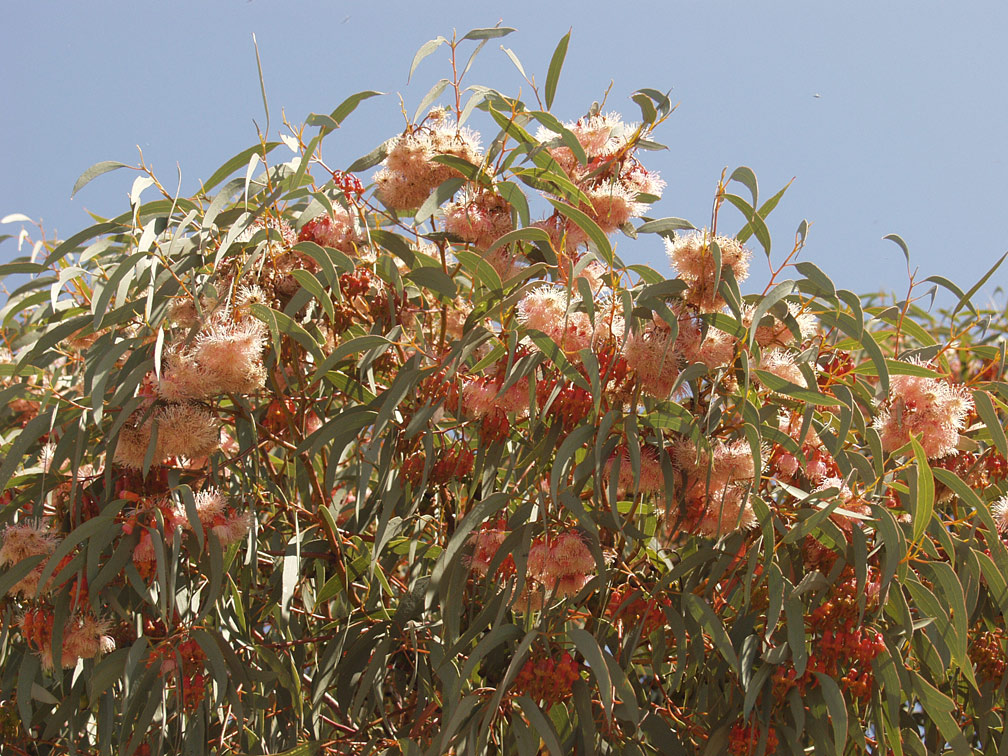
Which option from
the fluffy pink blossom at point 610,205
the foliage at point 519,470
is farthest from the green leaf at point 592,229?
the fluffy pink blossom at point 610,205

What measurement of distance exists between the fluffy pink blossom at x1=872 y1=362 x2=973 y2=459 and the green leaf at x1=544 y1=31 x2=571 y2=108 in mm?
718

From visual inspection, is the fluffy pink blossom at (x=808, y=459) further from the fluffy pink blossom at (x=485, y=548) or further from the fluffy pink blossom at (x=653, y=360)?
the fluffy pink blossom at (x=485, y=548)

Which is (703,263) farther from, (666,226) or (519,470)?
(519,470)

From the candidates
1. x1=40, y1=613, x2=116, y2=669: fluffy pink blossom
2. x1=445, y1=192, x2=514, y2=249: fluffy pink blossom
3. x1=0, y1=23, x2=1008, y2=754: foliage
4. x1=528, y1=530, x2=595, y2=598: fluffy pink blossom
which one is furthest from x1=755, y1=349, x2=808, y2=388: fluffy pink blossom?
x1=40, y1=613, x2=116, y2=669: fluffy pink blossom

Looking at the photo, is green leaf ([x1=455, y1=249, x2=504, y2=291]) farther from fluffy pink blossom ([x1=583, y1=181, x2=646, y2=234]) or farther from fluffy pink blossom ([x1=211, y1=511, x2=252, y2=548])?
fluffy pink blossom ([x1=211, y1=511, x2=252, y2=548])

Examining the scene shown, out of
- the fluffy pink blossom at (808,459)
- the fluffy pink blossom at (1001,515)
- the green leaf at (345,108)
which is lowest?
the fluffy pink blossom at (1001,515)

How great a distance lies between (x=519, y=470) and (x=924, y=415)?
605mm

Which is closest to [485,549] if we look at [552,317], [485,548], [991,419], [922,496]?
[485,548]

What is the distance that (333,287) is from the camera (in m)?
1.45

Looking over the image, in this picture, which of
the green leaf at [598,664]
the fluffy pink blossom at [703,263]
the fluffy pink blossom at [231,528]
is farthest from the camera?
the fluffy pink blossom at [231,528]

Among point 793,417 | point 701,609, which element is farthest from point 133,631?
point 793,417

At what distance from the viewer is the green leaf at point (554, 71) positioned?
5.39 feet

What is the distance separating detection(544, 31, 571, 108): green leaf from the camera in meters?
1.64

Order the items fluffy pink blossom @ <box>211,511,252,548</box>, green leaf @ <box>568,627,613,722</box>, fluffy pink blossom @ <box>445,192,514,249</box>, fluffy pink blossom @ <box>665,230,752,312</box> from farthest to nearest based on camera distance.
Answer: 1. fluffy pink blossom @ <box>445,192,514,249</box>
2. fluffy pink blossom @ <box>211,511,252,548</box>
3. fluffy pink blossom @ <box>665,230,752,312</box>
4. green leaf @ <box>568,627,613,722</box>
